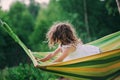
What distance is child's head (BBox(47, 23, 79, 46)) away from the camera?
4602mm

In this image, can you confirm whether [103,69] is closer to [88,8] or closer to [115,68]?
[115,68]

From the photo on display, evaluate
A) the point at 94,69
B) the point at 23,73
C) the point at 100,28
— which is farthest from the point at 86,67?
the point at 100,28

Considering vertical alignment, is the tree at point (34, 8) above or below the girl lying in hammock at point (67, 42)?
below

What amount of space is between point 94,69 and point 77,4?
2132 cm

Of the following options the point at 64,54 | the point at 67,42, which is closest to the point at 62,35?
the point at 67,42

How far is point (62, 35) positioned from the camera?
463cm

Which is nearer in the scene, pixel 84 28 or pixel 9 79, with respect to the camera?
pixel 9 79

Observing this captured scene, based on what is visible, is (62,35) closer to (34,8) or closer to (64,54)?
(64,54)

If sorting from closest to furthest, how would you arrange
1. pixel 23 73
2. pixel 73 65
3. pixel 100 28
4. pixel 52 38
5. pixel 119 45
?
1. pixel 73 65
2. pixel 52 38
3. pixel 119 45
4. pixel 23 73
5. pixel 100 28

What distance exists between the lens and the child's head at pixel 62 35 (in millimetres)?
4602

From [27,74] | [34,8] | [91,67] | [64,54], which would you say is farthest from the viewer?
[34,8]

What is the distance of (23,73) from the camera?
6.54m

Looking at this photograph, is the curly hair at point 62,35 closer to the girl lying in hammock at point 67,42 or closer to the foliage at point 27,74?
the girl lying in hammock at point 67,42

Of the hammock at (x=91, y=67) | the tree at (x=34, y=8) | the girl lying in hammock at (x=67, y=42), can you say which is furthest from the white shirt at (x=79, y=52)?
the tree at (x=34, y=8)
